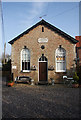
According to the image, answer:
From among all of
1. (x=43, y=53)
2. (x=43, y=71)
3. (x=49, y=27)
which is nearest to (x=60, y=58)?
(x=43, y=53)

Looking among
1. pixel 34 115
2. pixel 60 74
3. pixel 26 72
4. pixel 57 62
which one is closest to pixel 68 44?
pixel 57 62

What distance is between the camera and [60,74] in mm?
12031

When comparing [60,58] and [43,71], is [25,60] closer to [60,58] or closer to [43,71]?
[43,71]

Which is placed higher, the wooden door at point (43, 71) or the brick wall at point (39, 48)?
the brick wall at point (39, 48)

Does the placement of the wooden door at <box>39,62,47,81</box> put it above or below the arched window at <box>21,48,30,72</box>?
below

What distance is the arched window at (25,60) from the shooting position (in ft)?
41.7

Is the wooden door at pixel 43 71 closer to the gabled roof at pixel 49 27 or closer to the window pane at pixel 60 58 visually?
the window pane at pixel 60 58

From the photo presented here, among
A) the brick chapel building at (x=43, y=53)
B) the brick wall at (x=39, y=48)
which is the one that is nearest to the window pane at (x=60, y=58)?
the brick chapel building at (x=43, y=53)

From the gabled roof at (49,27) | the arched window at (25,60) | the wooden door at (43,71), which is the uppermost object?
the gabled roof at (49,27)

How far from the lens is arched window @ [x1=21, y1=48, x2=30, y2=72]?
41.7ft

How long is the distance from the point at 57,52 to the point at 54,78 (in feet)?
9.70

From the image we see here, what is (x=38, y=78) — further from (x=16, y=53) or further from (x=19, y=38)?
(x=19, y=38)

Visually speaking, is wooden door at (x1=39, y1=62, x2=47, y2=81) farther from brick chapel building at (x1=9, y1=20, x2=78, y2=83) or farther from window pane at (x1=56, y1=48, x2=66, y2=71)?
window pane at (x1=56, y1=48, x2=66, y2=71)

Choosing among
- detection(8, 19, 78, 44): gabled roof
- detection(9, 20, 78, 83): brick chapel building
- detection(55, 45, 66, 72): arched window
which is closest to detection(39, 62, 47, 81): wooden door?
detection(9, 20, 78, 83): brick chapel building
